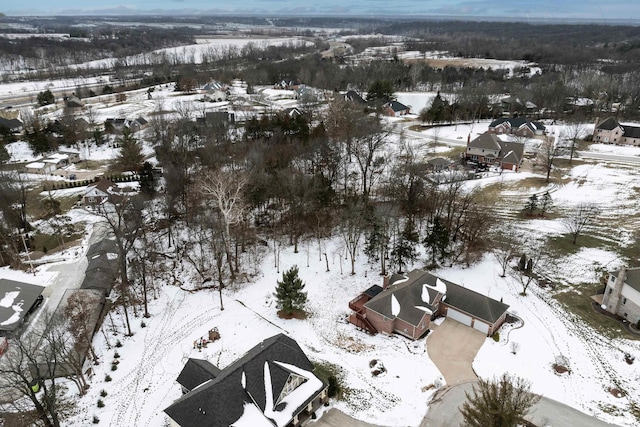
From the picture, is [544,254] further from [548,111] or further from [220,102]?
[220,102]

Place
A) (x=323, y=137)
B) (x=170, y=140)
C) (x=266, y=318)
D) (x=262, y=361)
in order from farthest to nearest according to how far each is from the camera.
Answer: (x=170, y=140) → (x=323, y=137) → (x=266, y=318) → (x=262, y=361)

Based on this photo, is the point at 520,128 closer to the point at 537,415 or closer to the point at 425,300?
the point at 425,300

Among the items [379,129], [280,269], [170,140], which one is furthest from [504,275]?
[170,140]

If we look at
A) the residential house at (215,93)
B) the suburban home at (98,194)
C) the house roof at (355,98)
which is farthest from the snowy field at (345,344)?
the residential house at (215,93)

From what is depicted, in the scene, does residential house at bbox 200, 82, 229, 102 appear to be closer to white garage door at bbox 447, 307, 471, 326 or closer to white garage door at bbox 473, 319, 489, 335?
white garage door at bbox 447, 307, 471, 326

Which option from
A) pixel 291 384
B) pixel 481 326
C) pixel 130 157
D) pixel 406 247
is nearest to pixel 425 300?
pixel 481 326

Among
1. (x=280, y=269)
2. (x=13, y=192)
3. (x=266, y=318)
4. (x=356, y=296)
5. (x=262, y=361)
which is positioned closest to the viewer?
(x=262, y=361)
